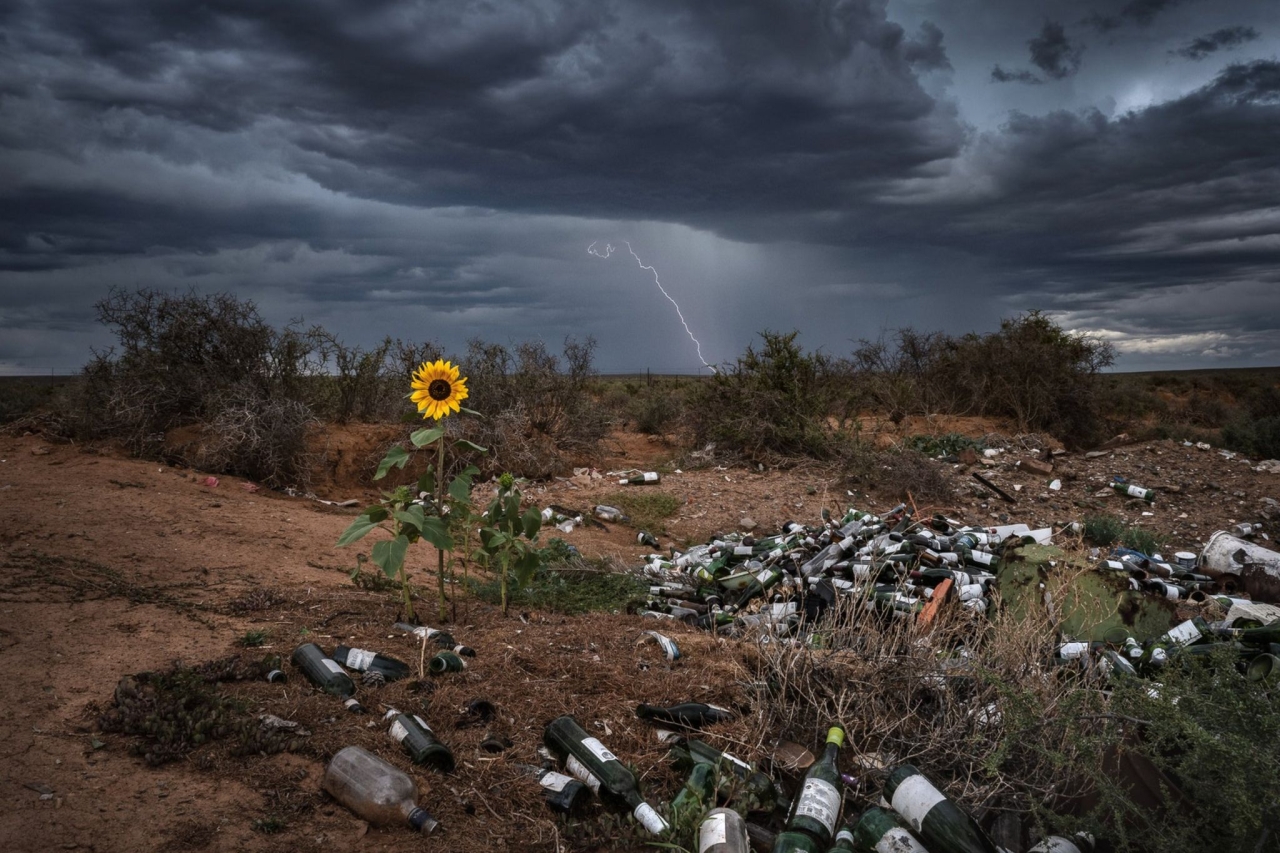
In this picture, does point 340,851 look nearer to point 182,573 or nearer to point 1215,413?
point 182,573

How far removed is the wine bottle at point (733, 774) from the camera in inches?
106

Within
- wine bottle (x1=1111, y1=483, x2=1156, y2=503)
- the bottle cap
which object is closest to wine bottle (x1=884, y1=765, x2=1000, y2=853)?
the bottle cap

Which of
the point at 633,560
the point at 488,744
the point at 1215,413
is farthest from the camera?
the point at 1215,413

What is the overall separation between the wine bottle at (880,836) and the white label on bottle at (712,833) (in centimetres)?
40

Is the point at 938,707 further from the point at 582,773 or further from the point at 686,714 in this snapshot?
the point at 582,773

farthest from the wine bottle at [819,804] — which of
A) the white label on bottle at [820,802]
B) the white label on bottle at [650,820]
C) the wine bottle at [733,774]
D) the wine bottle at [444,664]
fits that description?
the wine bottle at [444,664]

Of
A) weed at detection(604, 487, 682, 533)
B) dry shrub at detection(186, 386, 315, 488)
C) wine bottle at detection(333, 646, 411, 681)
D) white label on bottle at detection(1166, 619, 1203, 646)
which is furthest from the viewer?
dry shrub at detection(186, 386, 315, 488)

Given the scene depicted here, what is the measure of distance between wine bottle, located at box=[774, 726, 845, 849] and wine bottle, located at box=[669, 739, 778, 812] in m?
0.12

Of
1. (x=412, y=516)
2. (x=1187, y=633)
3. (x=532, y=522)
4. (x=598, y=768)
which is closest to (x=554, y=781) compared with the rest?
(x=598, y=768)

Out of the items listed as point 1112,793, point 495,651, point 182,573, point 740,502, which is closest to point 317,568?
point 182,573

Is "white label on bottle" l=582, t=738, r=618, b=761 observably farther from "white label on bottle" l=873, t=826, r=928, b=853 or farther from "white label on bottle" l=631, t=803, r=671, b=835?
"white label on bottle" l=873, t=826, r=928, b=853

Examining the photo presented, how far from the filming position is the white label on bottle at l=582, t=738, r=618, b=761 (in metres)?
2.75

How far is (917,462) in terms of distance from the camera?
34.2 ft

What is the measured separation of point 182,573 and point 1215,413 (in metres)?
26.7
